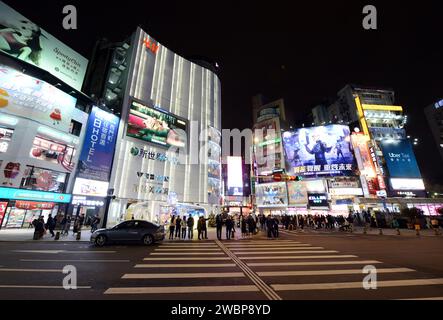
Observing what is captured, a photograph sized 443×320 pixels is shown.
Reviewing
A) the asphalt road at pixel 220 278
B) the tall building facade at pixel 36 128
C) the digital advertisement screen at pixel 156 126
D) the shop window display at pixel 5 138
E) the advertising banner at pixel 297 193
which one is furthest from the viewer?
the advertising banner at pixel 297 193

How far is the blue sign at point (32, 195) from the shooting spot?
19469 mm

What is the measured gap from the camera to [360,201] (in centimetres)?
4047

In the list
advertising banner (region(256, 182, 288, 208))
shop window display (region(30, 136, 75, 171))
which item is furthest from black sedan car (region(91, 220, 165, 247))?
advertising banner (region(256, 182, 288, 208))

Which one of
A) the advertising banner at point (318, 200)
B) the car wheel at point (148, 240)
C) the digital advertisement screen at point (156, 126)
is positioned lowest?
the car wheel at point (148, 240)

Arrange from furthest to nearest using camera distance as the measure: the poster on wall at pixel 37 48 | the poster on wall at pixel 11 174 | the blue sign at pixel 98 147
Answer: the blue sign at pixel 98 147 < the poster on wall at pixel 37 48 < the poster on wall at pixel 11 174

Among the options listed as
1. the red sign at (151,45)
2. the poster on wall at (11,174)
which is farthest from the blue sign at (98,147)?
the red sign at (151,45)

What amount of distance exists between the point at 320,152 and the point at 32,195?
2029 inches

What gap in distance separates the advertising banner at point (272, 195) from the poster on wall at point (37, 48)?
146 feet

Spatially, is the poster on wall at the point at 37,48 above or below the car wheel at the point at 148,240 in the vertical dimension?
above

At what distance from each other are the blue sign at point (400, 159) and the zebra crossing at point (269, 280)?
49216 mm

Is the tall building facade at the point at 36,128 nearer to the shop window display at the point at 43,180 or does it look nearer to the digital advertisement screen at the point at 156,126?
the shop window display at the point at 43,180

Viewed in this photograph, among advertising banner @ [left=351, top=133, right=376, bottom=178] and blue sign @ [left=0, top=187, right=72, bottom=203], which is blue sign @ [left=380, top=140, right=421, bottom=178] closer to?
advertising banner @ [left=351, top=133, right=376, bottom=178]

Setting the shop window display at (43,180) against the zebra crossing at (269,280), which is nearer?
the zebra crossing at (269,280)
